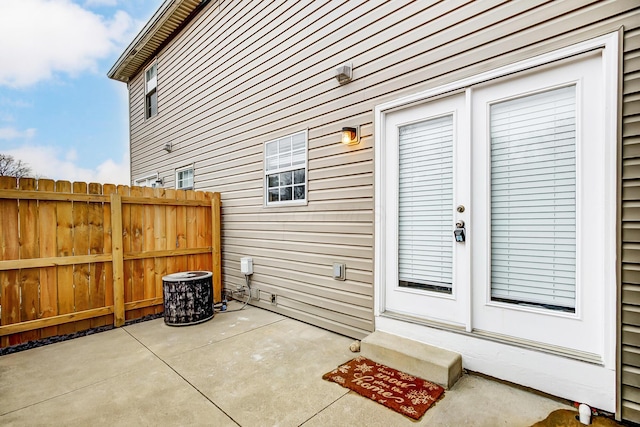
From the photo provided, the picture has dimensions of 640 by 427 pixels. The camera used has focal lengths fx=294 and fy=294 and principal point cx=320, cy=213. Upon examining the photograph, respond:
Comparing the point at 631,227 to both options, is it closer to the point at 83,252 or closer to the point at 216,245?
the point at 216,245

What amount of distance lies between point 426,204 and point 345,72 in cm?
164

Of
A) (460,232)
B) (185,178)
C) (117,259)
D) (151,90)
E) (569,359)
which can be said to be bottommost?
(569,359)

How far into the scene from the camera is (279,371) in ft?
7.95

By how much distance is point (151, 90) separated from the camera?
7.28 metres

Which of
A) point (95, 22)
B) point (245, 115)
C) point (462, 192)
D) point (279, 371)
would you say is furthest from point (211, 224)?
point (95, 22)

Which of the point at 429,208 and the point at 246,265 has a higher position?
the point at 429,208

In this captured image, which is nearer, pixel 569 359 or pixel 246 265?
pixel 569 359

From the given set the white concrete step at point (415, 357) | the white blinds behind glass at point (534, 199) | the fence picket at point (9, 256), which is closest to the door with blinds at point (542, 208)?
the white blinds behind glass at point (534, 199)

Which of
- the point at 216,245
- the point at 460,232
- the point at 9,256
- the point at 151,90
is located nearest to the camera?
the point at 460,232

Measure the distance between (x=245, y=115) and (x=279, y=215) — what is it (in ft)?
5.74

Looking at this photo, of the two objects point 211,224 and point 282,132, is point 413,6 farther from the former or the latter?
point 211,224

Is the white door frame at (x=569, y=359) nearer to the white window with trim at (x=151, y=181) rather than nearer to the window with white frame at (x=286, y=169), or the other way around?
the window with white frame at (x=286, y=169)

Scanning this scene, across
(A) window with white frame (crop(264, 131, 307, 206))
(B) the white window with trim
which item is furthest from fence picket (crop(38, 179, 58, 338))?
(B) the white window with trim

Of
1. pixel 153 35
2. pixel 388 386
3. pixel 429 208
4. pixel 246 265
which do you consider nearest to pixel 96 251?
pixel 246 265
